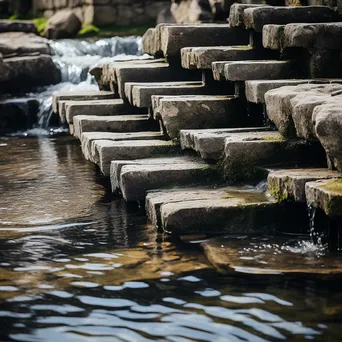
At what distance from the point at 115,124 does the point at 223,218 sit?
3.66 metres

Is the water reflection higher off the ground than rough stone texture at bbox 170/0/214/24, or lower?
lower

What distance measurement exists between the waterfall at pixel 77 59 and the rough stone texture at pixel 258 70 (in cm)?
716

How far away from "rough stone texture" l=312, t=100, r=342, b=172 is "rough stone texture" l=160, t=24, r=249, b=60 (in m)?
4.20

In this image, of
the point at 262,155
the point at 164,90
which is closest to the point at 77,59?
the point at 164,90

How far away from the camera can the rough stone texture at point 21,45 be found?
1869cm

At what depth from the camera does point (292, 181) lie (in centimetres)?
668

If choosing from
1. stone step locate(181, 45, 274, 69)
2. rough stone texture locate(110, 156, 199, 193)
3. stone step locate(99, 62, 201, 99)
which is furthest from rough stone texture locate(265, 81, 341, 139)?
stone step locate(99, 62, 201, 99)

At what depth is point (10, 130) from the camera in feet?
52.4

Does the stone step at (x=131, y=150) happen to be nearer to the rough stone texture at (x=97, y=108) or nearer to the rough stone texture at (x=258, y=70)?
the rough stone texture at (x=258, y=70)

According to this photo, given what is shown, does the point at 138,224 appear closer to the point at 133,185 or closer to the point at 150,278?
the point at 133,185

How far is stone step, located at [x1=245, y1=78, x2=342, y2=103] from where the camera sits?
8258 millimetres

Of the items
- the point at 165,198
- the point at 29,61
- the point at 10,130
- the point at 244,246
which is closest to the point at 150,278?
the point at 244,246

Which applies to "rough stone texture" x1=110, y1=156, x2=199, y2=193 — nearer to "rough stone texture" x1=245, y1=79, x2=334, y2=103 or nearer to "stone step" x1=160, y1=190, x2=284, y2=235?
"rough stone texture" x1=245, y1=79, x2=334, y2=103

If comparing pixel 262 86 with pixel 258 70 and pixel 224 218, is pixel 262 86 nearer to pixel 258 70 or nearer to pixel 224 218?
pixel 258 70
